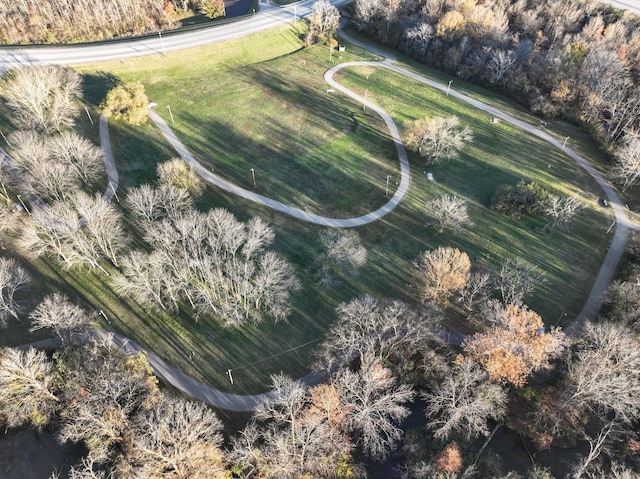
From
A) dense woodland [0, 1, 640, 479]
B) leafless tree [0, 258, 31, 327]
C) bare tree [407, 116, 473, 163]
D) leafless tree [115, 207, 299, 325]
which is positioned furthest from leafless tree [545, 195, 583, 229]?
leafless tree [0, 258, 31, 327]

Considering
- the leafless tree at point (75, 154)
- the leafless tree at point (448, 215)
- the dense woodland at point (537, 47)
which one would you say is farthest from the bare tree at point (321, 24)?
the leafless tree at point (75, 154)

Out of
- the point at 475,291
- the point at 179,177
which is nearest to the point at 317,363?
the point at 475,291

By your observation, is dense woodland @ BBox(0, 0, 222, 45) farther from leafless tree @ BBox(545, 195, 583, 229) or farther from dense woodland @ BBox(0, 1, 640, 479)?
leafless tree @ BBox(545, 195, 583, 229)

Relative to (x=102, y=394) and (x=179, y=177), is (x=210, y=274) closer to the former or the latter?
(x=102, y=394)

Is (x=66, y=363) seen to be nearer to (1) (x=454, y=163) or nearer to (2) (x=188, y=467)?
(2) (x=188, y=467)

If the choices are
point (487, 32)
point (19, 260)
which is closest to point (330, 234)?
point (19, 260)

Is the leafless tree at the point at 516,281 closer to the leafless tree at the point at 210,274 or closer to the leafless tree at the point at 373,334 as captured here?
the leafless tree at the point at 373,334
